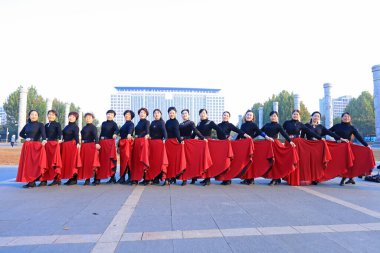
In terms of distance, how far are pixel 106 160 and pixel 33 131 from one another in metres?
2.02

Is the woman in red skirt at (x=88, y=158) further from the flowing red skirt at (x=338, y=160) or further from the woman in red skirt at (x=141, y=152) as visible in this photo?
the flowing red skirt at (x=338, y=160)

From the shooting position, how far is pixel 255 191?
21.2ft

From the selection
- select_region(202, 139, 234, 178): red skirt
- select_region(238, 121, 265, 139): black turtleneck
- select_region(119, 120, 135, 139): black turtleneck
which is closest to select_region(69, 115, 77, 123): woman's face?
select_region(119, 120, 135, 139): black turtleneck

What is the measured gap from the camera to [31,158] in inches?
275

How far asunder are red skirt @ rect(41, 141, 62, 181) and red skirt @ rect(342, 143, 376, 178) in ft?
25.4

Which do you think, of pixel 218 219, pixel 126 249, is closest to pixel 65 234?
pixel 126 249

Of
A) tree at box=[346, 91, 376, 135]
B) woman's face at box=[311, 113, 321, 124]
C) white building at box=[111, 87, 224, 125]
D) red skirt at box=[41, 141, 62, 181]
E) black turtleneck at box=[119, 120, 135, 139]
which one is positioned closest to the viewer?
red skirt at box=[41, 141, 62, 181]

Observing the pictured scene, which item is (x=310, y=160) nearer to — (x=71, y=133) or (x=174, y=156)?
(x=174, y=156)

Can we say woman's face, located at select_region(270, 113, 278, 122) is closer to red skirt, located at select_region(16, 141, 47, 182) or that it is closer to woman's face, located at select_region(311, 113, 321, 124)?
woman's face, located at select_region(311, 113, 321, 124)

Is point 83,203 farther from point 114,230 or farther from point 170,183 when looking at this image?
point 170,183

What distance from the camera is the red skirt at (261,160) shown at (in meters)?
7.45

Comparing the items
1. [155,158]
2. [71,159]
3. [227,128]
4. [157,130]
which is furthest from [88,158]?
[227,128]

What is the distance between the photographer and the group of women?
23.9 ft

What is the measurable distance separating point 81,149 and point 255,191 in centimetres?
475
